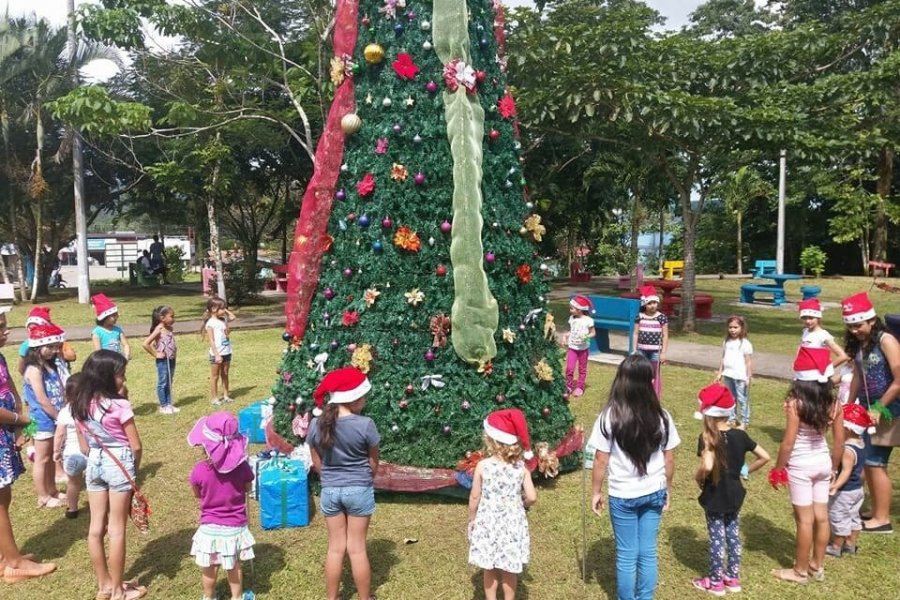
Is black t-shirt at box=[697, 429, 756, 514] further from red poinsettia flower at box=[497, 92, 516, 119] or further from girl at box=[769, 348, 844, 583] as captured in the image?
red poinsettia flower at box=[497, 92, 516, 119]

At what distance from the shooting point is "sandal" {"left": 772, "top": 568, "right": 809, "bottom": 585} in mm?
4406

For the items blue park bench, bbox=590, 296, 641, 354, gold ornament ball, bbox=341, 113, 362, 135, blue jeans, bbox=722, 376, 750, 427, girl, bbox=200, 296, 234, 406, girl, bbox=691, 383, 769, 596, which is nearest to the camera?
girl, bbox=691, 383, 769, 596

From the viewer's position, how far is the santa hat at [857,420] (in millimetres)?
4664

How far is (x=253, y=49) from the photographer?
15.6 metres

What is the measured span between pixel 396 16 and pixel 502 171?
164 cm

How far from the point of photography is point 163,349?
8.55m

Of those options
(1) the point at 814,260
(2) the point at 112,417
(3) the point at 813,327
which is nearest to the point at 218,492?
(2) the point at 112,417

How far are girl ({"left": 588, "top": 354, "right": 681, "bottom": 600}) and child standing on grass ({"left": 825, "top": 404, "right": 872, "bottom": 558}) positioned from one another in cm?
158

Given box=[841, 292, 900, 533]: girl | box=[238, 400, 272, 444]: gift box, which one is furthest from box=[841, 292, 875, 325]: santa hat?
box=[238, 400, 272, 444]: gift box

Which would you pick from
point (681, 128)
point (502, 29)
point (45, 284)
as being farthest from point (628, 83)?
point (45, 284)

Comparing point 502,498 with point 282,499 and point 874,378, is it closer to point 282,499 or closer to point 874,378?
point 282,499

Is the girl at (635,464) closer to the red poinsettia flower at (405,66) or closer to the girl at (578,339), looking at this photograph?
the red poinsettia flower at (405,66)

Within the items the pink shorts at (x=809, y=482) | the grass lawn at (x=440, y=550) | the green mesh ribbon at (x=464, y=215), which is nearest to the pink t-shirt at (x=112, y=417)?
the grass lawn at (x=440, y=550)

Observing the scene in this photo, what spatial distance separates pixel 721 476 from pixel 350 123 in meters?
4.11
